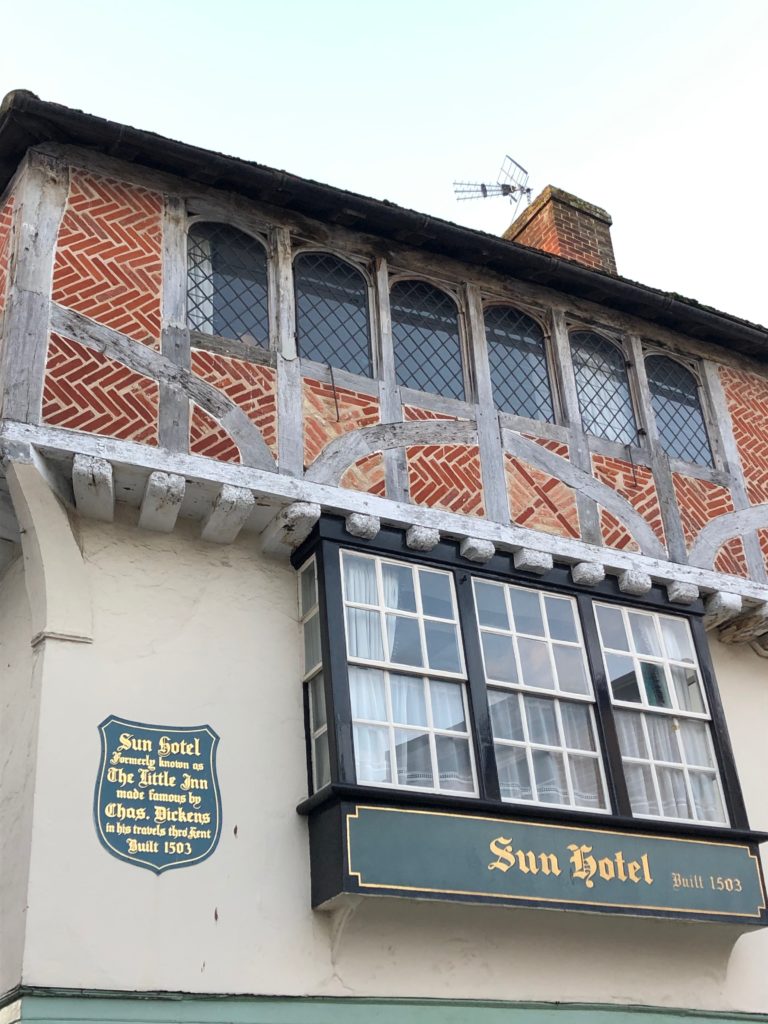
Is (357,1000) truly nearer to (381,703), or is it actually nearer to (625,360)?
(381,703)

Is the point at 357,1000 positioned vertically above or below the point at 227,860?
below

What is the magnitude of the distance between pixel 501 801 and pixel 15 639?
3.45m

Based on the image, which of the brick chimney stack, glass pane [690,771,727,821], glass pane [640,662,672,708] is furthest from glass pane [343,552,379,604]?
the brick chimney stack

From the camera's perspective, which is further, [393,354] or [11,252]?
[393,354]

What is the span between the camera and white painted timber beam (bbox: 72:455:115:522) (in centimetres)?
764

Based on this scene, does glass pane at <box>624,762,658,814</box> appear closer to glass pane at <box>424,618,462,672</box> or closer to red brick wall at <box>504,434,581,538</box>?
glass pane at <box>424,618,462,672</box>

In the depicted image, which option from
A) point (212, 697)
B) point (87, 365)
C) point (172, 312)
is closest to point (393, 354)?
point (172, 312)

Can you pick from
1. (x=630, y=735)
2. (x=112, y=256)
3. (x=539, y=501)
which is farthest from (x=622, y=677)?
(x=112, y=256)

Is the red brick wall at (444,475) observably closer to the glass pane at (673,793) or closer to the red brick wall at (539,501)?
the red brick wall at (539,501)

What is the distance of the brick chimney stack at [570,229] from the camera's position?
12.4 m

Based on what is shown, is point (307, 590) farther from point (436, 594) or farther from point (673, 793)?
point (673, 793)

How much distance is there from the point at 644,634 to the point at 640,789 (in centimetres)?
130

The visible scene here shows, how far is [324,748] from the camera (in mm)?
7848

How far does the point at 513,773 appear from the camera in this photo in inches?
326
